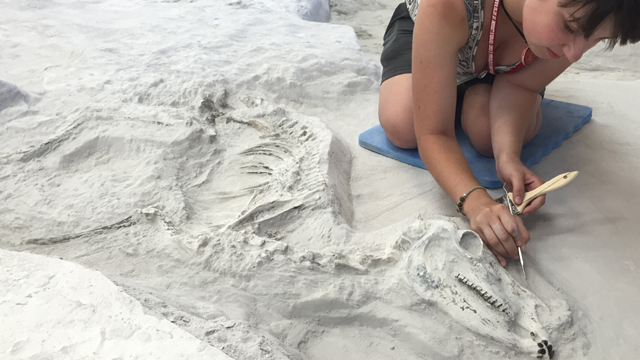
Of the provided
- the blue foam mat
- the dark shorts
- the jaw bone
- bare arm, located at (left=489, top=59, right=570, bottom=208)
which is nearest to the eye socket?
the jaw bone

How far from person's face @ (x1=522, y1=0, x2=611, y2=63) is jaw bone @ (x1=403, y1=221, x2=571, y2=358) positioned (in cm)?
49

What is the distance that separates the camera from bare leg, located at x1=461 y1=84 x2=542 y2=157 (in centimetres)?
171

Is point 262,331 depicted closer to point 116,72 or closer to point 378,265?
point 378,265

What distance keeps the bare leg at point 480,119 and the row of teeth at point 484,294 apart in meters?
0.76

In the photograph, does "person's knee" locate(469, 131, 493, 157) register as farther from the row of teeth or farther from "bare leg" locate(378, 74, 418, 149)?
the row of teeth

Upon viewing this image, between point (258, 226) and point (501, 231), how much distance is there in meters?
0.65

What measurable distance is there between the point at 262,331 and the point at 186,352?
28 cm

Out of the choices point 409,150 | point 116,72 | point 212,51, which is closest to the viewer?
point 409,150

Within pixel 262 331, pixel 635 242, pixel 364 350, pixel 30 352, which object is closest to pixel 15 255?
pixel 30 352

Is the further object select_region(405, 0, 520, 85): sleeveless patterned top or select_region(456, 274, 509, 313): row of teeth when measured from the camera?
select_region(405, 0, 520, 85): sleeveless patterned top

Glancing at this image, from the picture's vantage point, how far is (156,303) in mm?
907

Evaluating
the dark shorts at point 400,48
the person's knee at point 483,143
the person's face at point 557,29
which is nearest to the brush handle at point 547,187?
the person's face at point 557,29

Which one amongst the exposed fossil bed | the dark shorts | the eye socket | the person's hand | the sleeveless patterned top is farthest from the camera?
the dark shorts

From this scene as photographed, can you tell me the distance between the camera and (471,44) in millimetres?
1525
